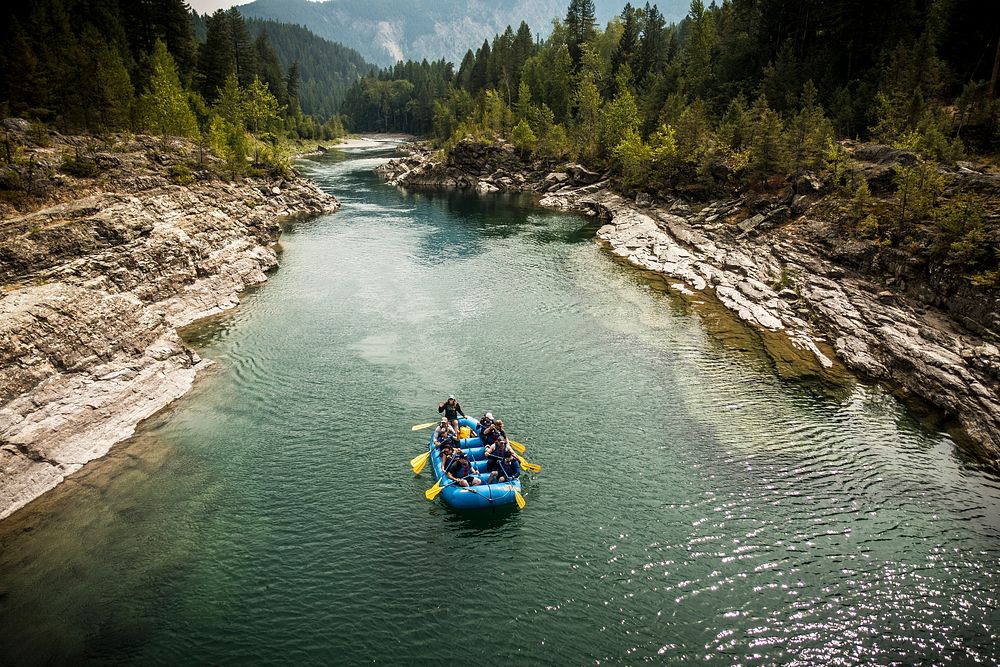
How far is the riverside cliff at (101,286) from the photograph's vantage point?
2320 centimetres

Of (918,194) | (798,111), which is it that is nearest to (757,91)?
(798,111)

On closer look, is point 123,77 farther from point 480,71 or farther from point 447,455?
point 480,71

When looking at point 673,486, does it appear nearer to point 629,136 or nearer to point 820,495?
point 820,495

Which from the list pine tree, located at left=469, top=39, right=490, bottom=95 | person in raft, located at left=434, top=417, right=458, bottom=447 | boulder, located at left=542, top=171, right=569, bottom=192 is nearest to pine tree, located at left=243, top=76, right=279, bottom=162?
boulder, located at left=542, top=171, right=569, bottom=192

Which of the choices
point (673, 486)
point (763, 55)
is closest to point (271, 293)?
point (673, 486)

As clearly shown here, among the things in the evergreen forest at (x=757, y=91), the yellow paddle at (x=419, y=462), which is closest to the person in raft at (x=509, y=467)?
the yellow paddle at (x=419, y=462)

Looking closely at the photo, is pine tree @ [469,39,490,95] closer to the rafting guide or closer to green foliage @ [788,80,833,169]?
green foliage @ [788,80,833,169]

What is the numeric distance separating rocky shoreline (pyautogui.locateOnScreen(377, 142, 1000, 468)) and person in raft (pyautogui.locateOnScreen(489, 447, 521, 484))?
→ 1920cm

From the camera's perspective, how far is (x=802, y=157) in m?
55.0

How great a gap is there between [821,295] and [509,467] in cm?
3023

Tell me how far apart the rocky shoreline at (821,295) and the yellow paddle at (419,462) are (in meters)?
22.2

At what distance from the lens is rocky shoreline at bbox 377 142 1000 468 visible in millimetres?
28516

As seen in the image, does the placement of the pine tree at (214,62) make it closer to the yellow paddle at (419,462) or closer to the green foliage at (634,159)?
the green foliage at (634,159)

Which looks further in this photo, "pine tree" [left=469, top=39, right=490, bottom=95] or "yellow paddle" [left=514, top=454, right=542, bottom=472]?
"pine tree" [left=469, top=39, right=490, bottom=95]
